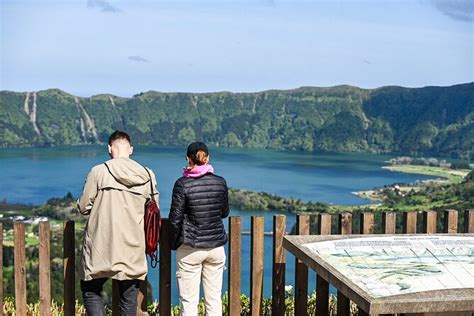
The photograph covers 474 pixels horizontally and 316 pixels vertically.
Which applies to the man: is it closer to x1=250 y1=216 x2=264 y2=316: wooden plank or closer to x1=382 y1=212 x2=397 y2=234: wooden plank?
x1=250 y1=216 x2=264 y2=316: wooden plank

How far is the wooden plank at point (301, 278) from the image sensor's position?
14.5ft

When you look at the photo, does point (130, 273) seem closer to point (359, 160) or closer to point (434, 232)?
point (434, 232)

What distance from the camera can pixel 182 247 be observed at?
4.16 meters

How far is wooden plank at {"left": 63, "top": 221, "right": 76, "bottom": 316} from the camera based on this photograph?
13.9 feet

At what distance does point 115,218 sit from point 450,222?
2.48 m

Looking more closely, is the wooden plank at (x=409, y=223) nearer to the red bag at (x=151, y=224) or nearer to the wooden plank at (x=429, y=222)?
the wooden plank at (x=429, y=222)

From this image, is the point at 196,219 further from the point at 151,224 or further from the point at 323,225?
the point at 323,225

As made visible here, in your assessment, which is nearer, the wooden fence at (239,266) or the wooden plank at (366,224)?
the wooden fence at (239,266)

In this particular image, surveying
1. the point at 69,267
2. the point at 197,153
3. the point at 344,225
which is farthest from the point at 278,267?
the point at 69,267

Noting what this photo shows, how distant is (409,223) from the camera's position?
15.3 ft

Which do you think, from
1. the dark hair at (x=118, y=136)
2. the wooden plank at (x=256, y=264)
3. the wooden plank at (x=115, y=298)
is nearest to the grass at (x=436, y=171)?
the wooden plank at (x=256, y=264)

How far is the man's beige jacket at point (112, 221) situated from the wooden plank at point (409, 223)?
195cm

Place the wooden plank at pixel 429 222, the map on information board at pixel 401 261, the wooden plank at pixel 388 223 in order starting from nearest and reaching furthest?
the map on information board at pixel 401 261 < the wooden plank at pixel 388 223 < the wooden plank at pixel 429 222

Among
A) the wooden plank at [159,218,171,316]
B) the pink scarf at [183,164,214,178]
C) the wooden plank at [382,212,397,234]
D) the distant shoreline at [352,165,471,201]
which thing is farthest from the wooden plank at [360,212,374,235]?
the distant shoreline at [352,165,471,201]
